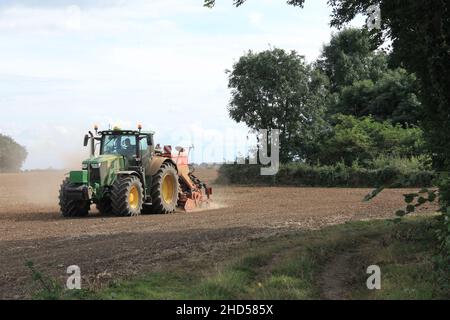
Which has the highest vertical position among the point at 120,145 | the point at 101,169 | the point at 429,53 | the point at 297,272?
the point at 429,53

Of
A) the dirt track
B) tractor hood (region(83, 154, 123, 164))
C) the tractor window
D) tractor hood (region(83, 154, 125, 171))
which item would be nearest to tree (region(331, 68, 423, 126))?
the dirt track

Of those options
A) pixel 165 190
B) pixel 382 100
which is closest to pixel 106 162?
pixel 165 190

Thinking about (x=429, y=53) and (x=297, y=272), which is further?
(x=429, y=53)

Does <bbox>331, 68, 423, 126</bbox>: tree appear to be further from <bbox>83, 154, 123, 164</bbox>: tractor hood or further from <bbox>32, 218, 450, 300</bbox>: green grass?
<bbox>32, 218, 450, 300</bbox>: green grass

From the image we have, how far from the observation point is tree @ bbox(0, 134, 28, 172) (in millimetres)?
88625

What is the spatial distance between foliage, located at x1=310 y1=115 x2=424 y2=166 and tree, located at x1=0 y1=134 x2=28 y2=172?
6557cm

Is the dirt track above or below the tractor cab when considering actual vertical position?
below

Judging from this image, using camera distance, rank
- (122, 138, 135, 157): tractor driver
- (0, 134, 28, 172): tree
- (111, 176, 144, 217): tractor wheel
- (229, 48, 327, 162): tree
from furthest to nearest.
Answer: (0, 134, 28, 172): tree < (229, 48, 327, 162): tree < (122, 138, 135, 157): tractor driver < (111, 176, 144, 217): tractor wheel

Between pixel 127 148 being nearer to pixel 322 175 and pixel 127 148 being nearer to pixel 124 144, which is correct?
pixel 124 144

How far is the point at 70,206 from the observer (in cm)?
1773

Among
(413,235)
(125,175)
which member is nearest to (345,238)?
(413,235)

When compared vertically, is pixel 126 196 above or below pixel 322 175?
below

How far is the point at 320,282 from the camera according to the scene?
825 centimetres

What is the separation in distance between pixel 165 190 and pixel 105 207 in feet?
7.16
